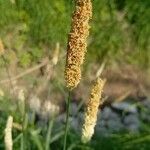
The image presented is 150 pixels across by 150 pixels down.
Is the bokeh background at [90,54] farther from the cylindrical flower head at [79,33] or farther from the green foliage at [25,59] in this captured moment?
the cylindrical flower head at [79,33]

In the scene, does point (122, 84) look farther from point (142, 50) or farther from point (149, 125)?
point (149, 125)

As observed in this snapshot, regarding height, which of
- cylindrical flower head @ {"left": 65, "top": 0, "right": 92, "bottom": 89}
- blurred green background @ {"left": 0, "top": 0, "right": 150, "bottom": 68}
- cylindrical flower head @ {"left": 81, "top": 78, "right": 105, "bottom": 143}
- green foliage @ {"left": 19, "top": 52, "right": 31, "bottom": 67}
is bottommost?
cylindrical flower head @ {"left": 81, "top": 78, "right": 105, "bottom": 143}

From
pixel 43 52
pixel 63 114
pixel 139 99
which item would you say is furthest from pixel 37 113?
pixel 139 99

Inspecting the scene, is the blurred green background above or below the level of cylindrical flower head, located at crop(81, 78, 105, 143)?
above

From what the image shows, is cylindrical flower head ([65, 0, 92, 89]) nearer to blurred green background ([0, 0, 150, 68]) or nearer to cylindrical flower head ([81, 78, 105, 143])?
cylindrical flower head ([81, 78, 105, 143])

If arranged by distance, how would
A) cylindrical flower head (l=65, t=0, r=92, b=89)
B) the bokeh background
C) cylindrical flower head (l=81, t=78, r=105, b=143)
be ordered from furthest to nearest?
the bokeh background → cylindrical flower head (l=81, t=78, r=105, b=143) → cylindrical flower head (l=65, t=0, r=92, b=89)

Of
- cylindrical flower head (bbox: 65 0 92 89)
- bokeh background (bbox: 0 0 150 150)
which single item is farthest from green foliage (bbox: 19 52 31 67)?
cylindrical flower head (bbox: 65 0 92 89)

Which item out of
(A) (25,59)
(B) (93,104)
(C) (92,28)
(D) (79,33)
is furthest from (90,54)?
(D) (79,33)

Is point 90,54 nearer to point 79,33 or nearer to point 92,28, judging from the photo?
point 92,28
